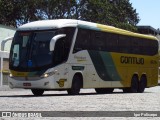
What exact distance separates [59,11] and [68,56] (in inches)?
1445

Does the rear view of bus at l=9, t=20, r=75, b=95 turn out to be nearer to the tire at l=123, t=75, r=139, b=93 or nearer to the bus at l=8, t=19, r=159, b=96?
the bus at l=8, t=19, r=159, b=96

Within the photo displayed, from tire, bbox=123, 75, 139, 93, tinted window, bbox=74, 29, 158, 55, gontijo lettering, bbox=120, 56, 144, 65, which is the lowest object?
tire, bbox=123, 75, 139, 93

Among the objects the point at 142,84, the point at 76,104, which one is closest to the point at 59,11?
the point at 142,84

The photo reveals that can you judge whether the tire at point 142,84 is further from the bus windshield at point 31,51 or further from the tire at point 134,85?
the bus windshield at point 31,51

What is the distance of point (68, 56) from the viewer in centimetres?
2173

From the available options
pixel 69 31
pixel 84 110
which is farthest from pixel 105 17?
pixel 84 110

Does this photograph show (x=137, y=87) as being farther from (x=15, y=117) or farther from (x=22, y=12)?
(x=22, y=12)

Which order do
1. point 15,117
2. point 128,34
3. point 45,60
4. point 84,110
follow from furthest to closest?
point 128,34
point 45,60
point 84,110
point 15,117

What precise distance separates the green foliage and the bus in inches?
1232

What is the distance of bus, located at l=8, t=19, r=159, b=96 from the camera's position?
2109 cm

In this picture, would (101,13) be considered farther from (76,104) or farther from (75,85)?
(76,104)

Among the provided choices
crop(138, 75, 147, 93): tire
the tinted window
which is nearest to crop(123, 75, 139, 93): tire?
crop(138, 75, 147, 93): tire

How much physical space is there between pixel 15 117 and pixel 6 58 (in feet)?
76.8

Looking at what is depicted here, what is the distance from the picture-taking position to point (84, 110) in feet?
42.7
